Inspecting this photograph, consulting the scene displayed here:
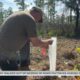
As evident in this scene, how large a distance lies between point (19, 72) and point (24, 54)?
0.28m

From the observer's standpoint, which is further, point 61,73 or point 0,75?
point 61,73

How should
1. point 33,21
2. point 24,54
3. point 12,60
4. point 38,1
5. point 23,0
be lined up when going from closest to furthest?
point 33,21
point 12,60
point 24,54
point 23,0
point 38,1

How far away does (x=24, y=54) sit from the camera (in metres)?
3.53

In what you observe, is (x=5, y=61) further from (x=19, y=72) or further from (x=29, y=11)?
(x=29, y=11)

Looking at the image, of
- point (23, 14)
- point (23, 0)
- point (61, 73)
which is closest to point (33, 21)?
point (23, 14)

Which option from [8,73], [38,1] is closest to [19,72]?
[8,73]

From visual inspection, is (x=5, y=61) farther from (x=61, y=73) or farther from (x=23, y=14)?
(x=61, y=73)

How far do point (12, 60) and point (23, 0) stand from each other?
7.81m

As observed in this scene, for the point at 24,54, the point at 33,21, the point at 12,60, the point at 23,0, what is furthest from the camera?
the point at 23,0

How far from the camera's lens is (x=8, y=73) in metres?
3.22

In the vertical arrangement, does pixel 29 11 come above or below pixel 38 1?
above

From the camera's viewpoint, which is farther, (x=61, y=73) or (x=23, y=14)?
(x=61, y=73)

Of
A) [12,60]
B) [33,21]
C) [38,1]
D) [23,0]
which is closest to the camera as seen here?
[33,21]

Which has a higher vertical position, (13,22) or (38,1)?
(13,22)
